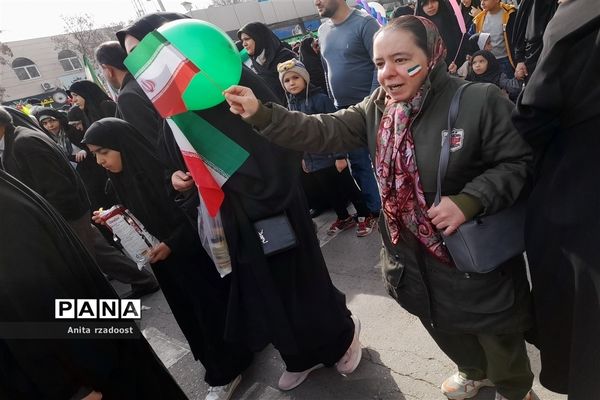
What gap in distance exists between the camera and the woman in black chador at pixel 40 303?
1159mm

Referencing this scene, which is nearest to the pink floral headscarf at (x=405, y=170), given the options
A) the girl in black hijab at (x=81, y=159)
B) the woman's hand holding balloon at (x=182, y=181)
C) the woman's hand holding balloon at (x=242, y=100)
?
the woman's hand holding balloon at (x=242, y=100)

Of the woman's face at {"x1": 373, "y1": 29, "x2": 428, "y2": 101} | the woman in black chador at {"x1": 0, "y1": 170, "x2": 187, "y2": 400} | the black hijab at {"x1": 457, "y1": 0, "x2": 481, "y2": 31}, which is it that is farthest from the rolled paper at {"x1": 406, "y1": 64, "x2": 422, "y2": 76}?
the black hijab at {"x1": 457, "y1": 0, "x2": 481, "y2": 31}

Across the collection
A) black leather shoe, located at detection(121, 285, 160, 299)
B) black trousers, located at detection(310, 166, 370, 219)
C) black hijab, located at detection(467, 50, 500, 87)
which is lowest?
black leather shoe, located at detection(121, 285, 160, 299)

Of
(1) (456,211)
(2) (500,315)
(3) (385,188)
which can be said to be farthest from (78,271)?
(2) (500,315)

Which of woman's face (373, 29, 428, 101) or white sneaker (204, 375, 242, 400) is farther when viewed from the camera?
white sneaker (204, 375, 242, 400)

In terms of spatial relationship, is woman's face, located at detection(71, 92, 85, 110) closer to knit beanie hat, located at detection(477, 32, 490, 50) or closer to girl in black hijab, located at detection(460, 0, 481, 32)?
knit beanie hat, located at detection(477, 32, 490, 50)

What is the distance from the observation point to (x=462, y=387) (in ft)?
5.97

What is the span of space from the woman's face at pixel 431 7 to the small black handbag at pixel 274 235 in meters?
3.49

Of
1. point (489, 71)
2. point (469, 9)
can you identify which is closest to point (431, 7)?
point (489, 71)

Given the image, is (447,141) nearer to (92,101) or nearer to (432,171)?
(432,171)

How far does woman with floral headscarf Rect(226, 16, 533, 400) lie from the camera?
1.21 metres

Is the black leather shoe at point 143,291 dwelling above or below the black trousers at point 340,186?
below

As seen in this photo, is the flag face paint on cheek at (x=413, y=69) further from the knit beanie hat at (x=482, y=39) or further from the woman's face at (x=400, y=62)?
the knit beanie hat at (x=482, y=39)

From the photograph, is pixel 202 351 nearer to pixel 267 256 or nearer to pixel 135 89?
pixel 267 256
